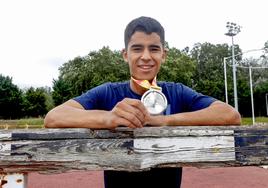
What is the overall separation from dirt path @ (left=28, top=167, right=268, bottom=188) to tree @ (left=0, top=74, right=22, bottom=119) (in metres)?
28.6

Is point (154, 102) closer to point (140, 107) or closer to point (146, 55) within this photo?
point (140, 107)

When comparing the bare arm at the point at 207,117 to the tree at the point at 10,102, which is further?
the tree at the point at 10,102

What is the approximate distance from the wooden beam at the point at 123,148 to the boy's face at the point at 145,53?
2.00 ft

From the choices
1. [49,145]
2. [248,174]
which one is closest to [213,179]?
[248,174]

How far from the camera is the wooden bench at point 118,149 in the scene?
141 cm

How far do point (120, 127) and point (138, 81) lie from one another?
2.05 ft

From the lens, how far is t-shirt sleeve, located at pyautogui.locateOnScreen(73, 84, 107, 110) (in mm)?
1996

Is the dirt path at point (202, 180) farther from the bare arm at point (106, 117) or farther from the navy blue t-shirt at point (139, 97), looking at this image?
the bare arm at point (106, 117)

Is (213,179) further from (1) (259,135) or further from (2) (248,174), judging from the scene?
(1) (259,135)

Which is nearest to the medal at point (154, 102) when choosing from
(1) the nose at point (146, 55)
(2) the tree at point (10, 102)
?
(1) the nose at point (146, 55)

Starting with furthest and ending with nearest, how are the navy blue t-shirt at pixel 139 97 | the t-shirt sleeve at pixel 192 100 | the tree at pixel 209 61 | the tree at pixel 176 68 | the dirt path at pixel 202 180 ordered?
the tree at pixel 209 61 → the tree at pixel 176 68 → the dirt path at pixel 202 180 → the t-shirt sleeve at pixel 192 100 → the navy blue t-shirt at pixel 139 97

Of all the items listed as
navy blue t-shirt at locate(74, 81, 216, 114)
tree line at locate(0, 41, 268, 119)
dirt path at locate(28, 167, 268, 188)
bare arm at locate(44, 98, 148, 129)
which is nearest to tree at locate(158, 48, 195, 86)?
tree line at locate(0, 41, 268, 119)

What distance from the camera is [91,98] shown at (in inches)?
82.4

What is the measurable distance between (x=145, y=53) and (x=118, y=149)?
2.32 feet
